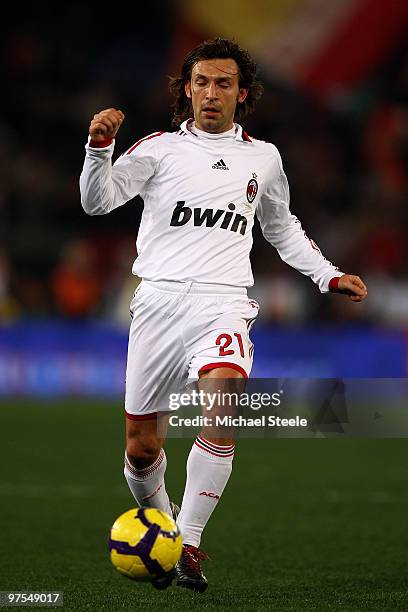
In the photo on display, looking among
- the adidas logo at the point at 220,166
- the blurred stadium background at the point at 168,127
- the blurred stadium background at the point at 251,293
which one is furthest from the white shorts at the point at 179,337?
the blurred stadium background at the point at 168,127

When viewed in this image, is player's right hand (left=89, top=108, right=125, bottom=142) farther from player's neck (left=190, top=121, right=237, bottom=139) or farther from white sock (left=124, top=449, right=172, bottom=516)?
white sock (left=124, top=449, right=172, bottom=516)

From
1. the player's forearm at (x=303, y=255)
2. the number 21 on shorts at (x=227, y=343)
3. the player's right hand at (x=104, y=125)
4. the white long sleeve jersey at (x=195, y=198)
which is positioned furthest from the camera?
the player's forearm at (x=303, y=255)

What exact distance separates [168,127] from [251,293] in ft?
11.6

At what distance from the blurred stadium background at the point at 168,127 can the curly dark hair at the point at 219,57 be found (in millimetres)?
9417

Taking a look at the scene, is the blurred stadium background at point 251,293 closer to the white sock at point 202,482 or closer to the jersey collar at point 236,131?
the white sock at point 202,482

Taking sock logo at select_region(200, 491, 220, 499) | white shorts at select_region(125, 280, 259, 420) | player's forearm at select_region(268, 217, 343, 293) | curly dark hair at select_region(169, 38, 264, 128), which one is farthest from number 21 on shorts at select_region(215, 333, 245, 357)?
curly dark hair at select_region(169, 38, 264, 128)

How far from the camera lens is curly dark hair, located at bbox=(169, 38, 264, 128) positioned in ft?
19.1

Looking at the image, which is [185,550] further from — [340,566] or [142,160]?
[142,160]

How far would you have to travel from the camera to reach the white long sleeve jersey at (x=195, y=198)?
5.61m

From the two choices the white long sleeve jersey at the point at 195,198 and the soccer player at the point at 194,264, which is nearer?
the soccer player at the point at 194,264

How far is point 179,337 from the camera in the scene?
5.59 meters

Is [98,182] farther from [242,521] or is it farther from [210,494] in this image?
[242,521]

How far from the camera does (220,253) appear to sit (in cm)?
563

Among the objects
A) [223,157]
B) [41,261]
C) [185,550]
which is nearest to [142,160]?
[223,157]
